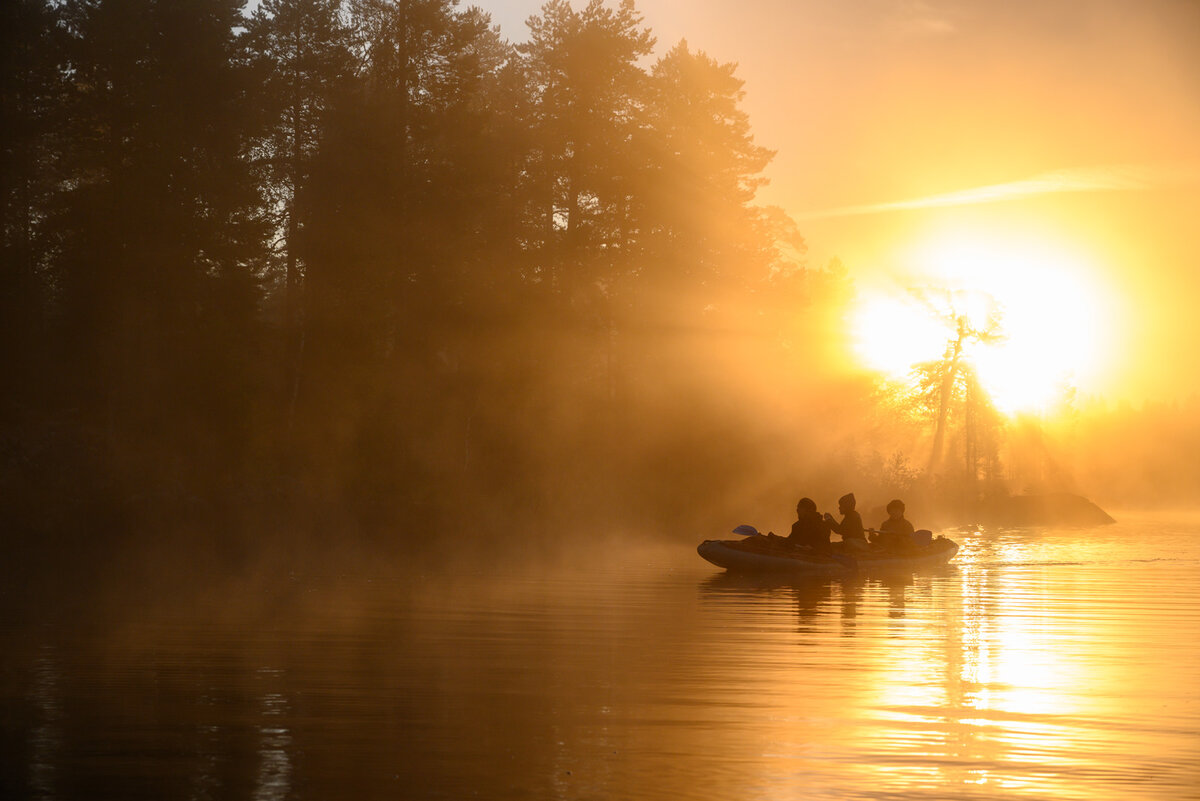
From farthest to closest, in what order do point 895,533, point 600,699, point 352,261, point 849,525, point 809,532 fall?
point 352,261, point 895,533, point 849,525, point 809,532, point 600,699

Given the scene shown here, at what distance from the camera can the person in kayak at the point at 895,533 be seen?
28828 mm

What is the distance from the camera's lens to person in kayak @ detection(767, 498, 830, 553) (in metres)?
26.6

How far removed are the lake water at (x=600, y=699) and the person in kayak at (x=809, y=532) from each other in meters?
5.56

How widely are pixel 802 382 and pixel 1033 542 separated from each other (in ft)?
49.9

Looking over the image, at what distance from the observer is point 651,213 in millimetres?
48188

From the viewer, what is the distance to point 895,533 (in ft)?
94.9

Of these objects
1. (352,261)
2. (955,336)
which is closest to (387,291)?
(352,261)

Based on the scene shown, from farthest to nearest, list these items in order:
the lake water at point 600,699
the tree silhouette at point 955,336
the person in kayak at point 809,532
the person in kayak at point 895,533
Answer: the tree silhouette at point 955,336 < the person in kayak at point 895,533 < the person in kayak at point 809,532 < the lake water at point 600,699

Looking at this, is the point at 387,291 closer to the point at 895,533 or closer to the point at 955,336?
the point at 895,533

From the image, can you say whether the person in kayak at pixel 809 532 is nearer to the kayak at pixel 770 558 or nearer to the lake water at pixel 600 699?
the kayak at pixel 770 558

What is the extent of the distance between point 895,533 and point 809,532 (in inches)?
125

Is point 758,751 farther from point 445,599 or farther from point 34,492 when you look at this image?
point 34,492

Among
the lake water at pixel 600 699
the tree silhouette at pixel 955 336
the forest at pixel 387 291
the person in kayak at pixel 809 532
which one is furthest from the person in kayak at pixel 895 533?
the tree silhouette at pixel 955 336

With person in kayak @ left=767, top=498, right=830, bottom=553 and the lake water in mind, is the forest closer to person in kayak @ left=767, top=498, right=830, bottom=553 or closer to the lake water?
person in kayak @ left=767, top=498, right=830, bottom=553
